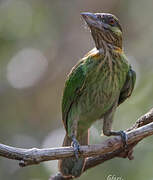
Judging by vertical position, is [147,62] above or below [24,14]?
below

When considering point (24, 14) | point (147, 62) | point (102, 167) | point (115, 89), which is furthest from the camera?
point (24, 14)

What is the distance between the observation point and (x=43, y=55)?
34.7 ft

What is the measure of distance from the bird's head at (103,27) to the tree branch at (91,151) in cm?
90

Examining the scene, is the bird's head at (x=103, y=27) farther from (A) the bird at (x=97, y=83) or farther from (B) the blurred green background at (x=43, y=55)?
(B) the blurred green background at (x=43, y=55)

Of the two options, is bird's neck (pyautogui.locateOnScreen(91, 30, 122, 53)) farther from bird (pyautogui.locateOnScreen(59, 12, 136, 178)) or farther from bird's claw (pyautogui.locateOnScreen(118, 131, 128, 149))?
bird's claw (pyautogui.locateOnScreen(118, 131, 128, 149))

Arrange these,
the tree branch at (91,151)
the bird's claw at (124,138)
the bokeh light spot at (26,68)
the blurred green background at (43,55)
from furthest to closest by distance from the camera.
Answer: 1. the bokeh light spot at (26,68)
2. the blurred green background at (43,55)
3. the bird's claw at (124,138)
4. the tree branch at (91,151)

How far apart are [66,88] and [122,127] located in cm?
217

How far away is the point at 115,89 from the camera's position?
6172 mm

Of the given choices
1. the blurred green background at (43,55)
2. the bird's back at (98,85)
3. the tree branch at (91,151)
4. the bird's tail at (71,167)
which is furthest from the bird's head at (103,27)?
the blurred green background at (43,55)

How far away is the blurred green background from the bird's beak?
2.70 metres

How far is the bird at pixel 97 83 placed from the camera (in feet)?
20.1

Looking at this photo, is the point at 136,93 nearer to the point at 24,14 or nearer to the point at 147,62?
the point at 147,62

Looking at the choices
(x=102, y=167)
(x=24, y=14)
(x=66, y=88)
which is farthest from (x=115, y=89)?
(x=24, y=14)

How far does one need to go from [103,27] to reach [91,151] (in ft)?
4.77
